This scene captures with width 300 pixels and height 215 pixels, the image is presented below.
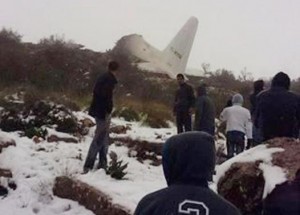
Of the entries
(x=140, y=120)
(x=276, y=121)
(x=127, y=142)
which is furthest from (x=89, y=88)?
(x=276, y=121)

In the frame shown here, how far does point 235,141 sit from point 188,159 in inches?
343

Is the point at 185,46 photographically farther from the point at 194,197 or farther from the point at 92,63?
the point at 194,197

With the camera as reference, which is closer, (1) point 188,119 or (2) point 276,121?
(2) point 276,121

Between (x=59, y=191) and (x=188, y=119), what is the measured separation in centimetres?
415

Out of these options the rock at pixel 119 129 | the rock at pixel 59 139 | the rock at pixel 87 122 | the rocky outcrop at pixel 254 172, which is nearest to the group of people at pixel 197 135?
the rocky outcrop at pixel 254 172

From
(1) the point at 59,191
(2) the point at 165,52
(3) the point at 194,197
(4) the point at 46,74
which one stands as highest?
(2) the point at 165,52

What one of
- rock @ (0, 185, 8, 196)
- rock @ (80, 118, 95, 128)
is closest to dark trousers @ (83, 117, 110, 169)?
rock @ (0, 185, 8, 196)

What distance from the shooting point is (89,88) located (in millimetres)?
24578

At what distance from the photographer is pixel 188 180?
9.46 feet

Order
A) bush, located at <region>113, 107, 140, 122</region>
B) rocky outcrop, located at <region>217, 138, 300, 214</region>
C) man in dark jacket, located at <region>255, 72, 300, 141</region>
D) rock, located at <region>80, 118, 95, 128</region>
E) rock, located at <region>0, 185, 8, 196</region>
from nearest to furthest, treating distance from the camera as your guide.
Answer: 1. rocky outcrop, located at <region>217, 138, 300, 214</region>
2. man in dark jacket, located at <region>255, 72, 300, 141</region>
3. rock, located at <region>0, 185, 8, 196</region>
4. rock, located at <region>80, 118, 95, 128</region>
5. bush, located at <region>113, 107, 140, 122</region>

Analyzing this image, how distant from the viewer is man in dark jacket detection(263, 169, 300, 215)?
12.4ft

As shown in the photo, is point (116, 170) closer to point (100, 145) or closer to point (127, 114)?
point (100, 145)

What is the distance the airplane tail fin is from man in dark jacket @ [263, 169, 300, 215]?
127 ft

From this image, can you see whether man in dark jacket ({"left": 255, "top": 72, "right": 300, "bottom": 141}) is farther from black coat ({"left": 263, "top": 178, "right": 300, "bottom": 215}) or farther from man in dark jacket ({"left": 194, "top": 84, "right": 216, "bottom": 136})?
black coat ({"left": 263, "top": 178, "right": 300, "bottom": 215})
